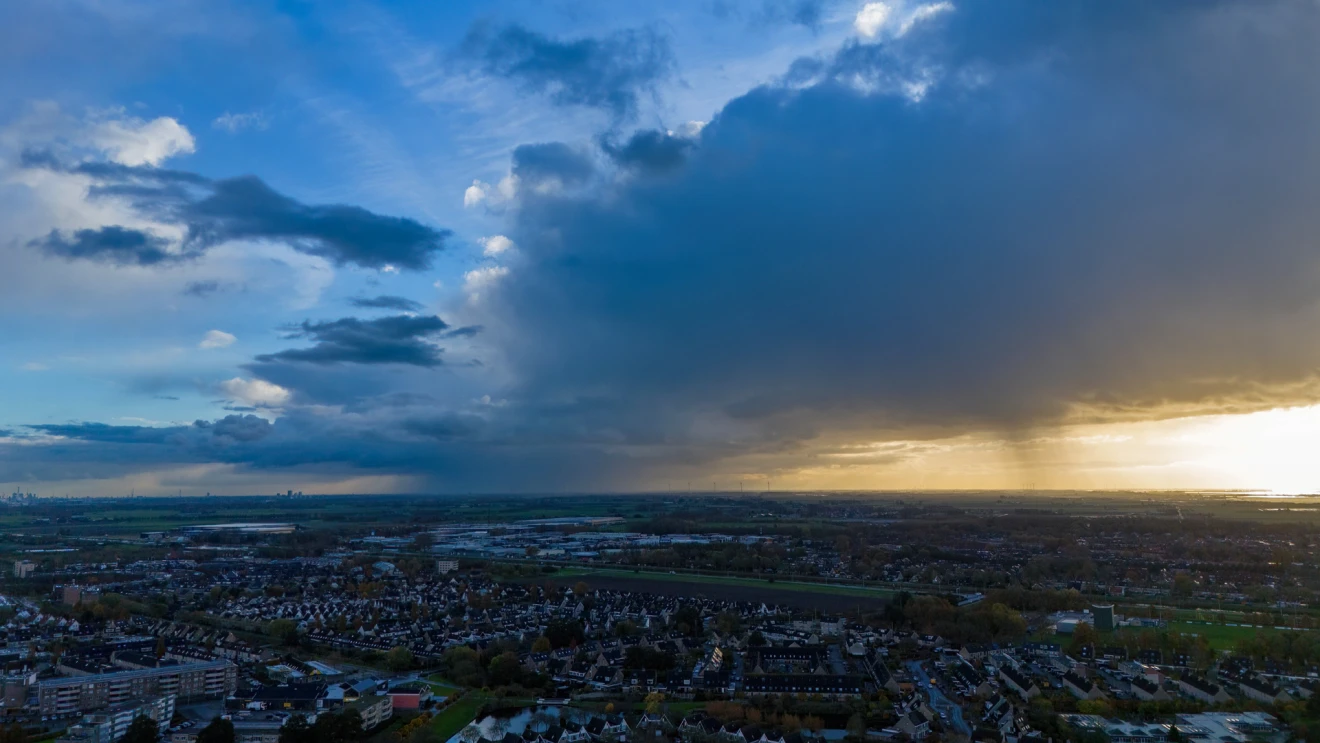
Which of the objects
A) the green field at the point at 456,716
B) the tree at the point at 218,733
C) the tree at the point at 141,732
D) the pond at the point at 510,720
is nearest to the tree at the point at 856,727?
the pond at the point at 510,720

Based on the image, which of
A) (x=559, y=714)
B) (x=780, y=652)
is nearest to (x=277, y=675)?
(x=559, y=714)

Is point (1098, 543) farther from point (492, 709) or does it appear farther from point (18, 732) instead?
point (18, 732)

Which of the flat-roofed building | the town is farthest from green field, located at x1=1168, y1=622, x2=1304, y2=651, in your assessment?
the flat-roofed building

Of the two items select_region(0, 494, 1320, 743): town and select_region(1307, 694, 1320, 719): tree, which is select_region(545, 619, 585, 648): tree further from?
select_region(1307, 694, 1320, 719): tree

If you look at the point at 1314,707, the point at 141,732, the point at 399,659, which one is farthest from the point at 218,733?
the point at 1314,707

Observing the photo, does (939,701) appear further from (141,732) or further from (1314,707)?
(141,732)

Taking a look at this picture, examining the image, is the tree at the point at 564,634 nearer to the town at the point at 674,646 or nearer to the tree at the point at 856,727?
the town at the point at 674,646
